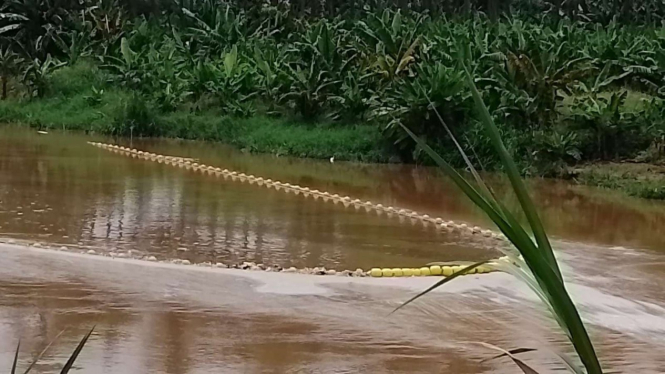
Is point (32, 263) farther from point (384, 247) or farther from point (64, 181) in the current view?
point (64, 181)

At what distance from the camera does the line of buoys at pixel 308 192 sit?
9.44 metres

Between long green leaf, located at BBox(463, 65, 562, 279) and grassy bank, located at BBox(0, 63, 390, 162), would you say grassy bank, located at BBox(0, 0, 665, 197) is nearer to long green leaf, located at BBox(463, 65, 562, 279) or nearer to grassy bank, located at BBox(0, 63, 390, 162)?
grassy bank, located at BBox(0, 63, 390, 162)

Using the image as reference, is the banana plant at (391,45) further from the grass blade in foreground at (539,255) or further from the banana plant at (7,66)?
the grass blade in foreground at (539,255)

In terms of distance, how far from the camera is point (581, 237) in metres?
9.13

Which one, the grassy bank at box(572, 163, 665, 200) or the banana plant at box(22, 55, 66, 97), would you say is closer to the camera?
the grassy bank at box(572, 163, 665, 200)

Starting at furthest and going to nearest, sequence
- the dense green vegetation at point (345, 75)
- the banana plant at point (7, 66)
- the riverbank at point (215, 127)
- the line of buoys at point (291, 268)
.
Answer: the banana plant at point (7, 66) → the riverbank at point (215, 127) → the dense green vegetation at point (345, 75) → the line of buoys at point (291, 268)

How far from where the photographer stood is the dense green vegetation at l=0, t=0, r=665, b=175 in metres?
13.8

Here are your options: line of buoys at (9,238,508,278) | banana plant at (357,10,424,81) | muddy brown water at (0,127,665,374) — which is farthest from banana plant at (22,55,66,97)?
line of buoys at (9,238,508,278)

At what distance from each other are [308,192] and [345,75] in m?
5.38

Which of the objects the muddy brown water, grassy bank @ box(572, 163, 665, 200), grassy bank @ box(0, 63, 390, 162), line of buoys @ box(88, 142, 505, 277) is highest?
grassy bank @ box(0, 63, 390, 162)

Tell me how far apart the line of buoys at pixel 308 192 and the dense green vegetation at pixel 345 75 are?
0.91 meters

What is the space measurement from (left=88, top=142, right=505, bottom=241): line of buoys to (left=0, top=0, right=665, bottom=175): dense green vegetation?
0.91 metres

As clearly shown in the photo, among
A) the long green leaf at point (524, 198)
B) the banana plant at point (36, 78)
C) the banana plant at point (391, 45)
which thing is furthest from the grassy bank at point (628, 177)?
the banana plant at point (36, 78)

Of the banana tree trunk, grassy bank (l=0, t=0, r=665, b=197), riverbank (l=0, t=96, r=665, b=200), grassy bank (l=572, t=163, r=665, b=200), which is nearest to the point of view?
grassy bank (l=572, t=163, r=665, b=200)
